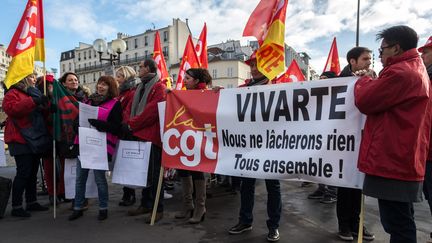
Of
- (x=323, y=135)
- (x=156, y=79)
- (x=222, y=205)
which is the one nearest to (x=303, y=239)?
(x=323, y=135)

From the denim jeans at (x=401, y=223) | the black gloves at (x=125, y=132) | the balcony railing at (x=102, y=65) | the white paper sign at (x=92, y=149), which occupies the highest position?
the balcony railing at (x=102, y=65)

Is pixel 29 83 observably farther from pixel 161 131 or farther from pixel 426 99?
pixel 426 99

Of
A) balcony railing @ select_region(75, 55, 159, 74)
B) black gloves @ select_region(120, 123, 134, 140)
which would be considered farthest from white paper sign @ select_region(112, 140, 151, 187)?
balcony railing @ select_region(75, 55, 159, 74)

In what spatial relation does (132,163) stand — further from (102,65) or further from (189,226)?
(102,65)

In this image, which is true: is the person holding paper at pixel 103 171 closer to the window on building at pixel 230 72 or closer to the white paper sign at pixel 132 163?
the white paper sign at pixel 132 163

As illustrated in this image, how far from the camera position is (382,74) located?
2602 mm

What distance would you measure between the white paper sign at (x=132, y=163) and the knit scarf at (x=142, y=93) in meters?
0.44

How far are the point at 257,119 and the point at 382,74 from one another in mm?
1407

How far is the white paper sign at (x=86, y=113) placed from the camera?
15.3ft

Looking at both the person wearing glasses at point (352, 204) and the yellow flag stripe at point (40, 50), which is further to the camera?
the yellow flag stripe at point (40, 50)

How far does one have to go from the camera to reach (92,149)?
4531 millimetres

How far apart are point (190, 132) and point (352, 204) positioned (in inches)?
79.2

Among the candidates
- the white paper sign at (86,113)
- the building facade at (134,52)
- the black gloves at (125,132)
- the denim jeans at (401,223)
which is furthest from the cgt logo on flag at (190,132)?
the building facade at (134,52)

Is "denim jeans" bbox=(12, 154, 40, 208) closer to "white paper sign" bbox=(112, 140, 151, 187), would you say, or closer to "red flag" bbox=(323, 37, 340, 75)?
"white paper sign" bbox=(112, 140, 151, 187)
